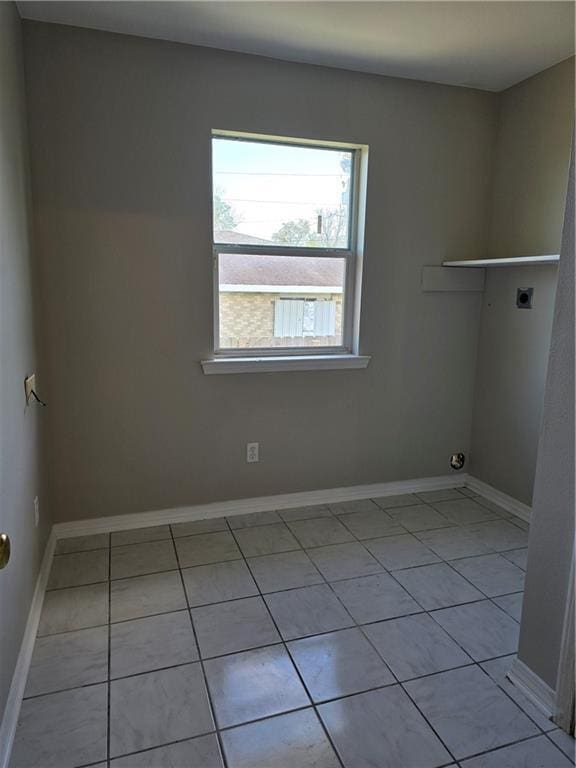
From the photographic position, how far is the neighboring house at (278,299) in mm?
2748

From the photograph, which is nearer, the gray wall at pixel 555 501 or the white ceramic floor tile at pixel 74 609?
the gray wall at pixel 555 501

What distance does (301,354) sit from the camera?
2.94 meters

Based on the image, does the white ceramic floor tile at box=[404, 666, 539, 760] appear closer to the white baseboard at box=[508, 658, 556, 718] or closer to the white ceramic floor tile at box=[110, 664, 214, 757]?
the white baseboard at box=[508, 658, 556, 718]

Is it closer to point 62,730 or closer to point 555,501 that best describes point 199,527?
point 62,730

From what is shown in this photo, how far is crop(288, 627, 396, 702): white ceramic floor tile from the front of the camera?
167 centimetres

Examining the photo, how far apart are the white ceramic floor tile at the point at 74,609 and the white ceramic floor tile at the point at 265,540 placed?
0.70 metres

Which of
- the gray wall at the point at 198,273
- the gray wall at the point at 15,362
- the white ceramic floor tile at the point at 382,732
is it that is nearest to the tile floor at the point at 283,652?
the white ceramic floor tile at the point at 382,732

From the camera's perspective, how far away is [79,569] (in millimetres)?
2344

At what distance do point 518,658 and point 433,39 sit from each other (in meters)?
2.62

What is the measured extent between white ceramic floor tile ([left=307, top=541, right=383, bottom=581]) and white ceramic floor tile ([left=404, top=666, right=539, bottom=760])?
654 mm

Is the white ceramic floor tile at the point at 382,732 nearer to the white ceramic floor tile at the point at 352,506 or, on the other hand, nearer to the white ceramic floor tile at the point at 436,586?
the white ceramic floor tile at the point at 436,586

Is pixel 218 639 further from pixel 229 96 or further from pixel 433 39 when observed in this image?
pixel 433 39

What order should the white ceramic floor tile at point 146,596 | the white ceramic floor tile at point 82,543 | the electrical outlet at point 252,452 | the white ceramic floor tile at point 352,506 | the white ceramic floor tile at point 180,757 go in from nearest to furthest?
the white ceramic floor tile at point 180,757, the white ceramic floor tile at point 146,596, the white ceramic floor tile at point 82,543, the electrical outlet at point 252,452, the white ceramic floor tile at point 352,506

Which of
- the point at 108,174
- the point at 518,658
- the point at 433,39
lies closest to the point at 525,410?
the point at 518,658
